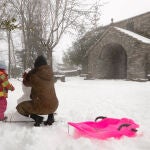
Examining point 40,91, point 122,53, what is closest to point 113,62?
point 122,53

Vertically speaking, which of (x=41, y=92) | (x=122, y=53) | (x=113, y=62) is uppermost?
(x=122, y=53)

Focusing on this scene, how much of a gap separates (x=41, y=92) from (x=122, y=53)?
24.4 meters

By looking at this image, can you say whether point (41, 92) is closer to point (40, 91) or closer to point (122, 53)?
point (40, 91)

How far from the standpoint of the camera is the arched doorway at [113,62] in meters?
27.7

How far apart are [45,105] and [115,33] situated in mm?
20922

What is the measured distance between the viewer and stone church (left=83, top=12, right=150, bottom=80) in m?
22.2

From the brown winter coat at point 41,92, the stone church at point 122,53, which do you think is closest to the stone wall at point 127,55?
the stone church at point 122,53

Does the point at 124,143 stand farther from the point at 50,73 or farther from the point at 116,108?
the point at 116,108

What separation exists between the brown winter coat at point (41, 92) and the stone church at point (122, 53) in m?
17.5

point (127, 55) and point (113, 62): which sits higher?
point (127, 55)

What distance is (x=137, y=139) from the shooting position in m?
4.79

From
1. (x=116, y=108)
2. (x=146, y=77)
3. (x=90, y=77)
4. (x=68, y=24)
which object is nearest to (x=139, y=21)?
(x=90, y=77)

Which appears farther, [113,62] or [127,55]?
[113,62]

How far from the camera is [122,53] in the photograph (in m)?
28.8
